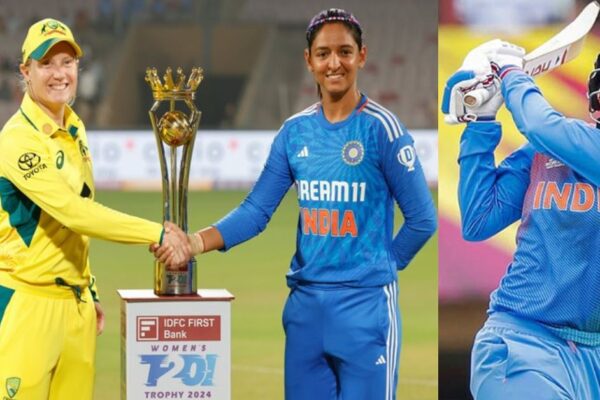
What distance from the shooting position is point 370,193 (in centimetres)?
Result: 464

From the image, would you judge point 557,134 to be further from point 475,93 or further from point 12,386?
point 12,386

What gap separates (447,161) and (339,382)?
1.71 meters

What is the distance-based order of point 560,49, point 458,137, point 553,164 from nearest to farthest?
point 553,164
point 560,49
point 458,137

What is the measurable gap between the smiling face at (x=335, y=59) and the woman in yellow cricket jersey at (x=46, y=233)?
798 mm

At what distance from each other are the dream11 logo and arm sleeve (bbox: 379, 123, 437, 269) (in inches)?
31.8

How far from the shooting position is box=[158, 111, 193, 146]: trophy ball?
Answer: 479 centimetres

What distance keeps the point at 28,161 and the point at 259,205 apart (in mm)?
907

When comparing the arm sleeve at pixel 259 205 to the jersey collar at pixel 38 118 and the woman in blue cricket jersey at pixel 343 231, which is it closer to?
the woman in blue cricket jersey at pixel 343 231

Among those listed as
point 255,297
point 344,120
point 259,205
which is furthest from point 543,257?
point 255,297

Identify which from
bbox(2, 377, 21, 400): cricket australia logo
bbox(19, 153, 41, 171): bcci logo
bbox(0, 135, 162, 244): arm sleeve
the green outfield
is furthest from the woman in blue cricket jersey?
the green outfield

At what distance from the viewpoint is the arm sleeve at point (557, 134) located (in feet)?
11.9

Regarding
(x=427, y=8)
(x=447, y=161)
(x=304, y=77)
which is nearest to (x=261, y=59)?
(x=304, y=77)

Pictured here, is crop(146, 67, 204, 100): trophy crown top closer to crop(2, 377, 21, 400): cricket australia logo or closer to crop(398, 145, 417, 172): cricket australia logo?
crop(398, 145, 417, 172): cricket australia logo

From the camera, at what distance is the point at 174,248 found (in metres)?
4.71
